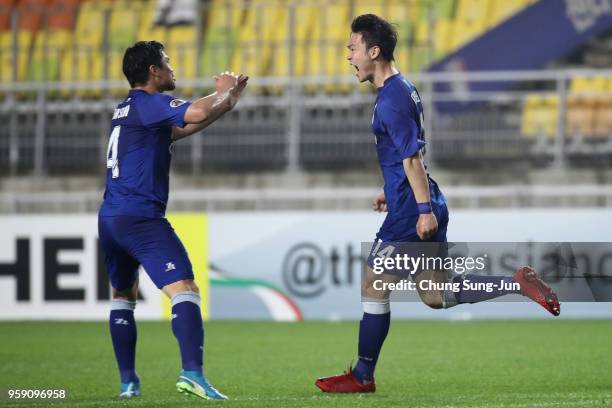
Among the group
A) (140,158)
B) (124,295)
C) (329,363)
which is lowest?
(329,363)

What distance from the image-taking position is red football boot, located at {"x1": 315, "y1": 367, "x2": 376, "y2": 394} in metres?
7.41

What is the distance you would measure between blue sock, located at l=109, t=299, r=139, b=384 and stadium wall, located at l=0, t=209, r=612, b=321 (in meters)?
7.25

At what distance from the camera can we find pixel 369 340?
741cm

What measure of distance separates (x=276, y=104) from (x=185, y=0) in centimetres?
352

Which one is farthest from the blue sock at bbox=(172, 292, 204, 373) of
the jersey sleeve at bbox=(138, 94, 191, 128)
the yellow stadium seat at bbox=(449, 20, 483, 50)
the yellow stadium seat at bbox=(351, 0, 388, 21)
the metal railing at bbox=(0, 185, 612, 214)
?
the yellow stadium seat at bbox=(351, 0, 388, 21)

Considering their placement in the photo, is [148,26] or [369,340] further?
[148,26]

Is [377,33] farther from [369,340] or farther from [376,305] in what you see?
[369,340]

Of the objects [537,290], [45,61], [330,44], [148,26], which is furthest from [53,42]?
[537,290]

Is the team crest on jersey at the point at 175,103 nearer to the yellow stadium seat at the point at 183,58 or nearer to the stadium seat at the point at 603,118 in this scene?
the stadium seat at the point at 603,118

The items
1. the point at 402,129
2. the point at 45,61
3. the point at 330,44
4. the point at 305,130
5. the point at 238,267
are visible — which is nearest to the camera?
the point at 402,129

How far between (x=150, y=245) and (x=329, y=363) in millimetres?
3193

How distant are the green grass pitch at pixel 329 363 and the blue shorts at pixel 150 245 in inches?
27.5

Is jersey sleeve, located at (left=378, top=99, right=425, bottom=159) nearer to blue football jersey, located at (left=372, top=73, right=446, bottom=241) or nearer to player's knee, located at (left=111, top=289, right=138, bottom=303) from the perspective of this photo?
blue football jersey, located at (left=372, top=73, right=446, bottom=241)

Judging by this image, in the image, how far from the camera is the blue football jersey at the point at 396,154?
7.21m
